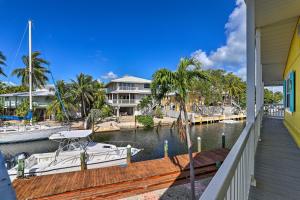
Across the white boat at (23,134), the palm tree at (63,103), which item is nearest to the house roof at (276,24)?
the white boat at (23,134)

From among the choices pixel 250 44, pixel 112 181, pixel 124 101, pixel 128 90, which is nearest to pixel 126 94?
pixel 128 90

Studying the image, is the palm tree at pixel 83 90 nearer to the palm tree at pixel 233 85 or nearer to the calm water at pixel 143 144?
the calm water at pixel 143 144

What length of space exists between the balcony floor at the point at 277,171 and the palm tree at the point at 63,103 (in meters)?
23.4

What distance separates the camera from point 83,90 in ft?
81.7

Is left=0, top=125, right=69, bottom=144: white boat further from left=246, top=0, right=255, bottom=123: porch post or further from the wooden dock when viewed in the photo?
the wooden dock

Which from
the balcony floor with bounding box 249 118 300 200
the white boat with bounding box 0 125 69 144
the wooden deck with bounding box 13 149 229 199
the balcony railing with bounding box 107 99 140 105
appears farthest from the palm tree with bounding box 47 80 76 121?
the balcony floor with bounding box 249 118 300 200

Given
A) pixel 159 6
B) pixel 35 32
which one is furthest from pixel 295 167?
pixel 35 32

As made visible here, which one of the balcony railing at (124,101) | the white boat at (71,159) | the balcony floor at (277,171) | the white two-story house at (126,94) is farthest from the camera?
the white two-story house at (126,94)

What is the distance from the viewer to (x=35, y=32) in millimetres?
18219

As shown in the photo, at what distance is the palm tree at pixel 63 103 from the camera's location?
23.0m

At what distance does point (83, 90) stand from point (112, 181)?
68.3 ft

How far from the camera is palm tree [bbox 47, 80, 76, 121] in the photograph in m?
23.0

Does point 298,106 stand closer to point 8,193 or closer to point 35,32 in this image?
point 8,193

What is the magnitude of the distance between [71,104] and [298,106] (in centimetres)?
2464
